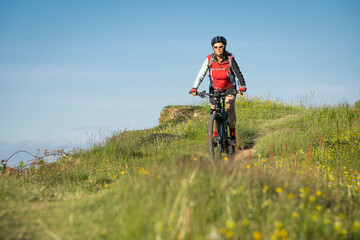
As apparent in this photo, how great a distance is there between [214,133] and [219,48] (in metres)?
1.82

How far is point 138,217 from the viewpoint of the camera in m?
2.89

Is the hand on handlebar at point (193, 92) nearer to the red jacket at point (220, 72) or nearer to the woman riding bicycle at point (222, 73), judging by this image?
the woman riding bicycle at point (222, 73)

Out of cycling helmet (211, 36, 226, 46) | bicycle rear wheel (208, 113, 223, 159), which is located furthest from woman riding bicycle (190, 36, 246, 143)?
bicycle rear wheel (208, 113, 223, 159)

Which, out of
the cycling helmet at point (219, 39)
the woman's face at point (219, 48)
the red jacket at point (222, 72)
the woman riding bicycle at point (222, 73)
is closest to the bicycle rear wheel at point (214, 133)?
the woman riding bicycle at point (222, 73)

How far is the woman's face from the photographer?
22.3 feet

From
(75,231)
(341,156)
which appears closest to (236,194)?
(75,231)

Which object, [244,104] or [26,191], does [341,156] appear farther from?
[244,104]

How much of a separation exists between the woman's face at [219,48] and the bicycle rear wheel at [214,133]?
1.37 meters

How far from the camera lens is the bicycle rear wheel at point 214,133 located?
623cm

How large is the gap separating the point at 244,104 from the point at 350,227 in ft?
43.6

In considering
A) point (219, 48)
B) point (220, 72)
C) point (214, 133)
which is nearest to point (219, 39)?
point (219, 48)

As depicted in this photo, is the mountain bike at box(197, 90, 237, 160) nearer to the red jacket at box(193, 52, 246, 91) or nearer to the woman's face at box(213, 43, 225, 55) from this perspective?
the red jacket at box(193, 52, 246, 91)

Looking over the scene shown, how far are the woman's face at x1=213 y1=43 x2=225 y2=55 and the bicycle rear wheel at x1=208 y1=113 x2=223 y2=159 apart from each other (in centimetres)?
137

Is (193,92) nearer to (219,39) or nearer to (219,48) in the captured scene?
(219,48)
